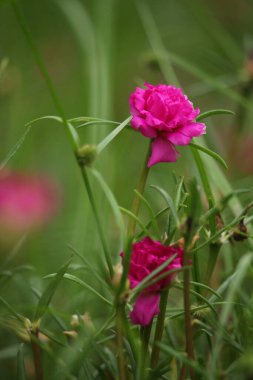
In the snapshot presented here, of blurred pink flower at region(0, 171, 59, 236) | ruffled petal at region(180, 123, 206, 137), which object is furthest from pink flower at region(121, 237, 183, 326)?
blurred pink flower at region(0, 171, 59, 236)

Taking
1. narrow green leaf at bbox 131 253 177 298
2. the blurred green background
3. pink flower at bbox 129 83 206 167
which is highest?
the blurred green background

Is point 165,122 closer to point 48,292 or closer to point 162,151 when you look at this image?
point 162,151

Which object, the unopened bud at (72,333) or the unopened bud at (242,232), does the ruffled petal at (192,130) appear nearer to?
the unopened bud at (242,232)

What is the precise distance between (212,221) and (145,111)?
0.11 meters

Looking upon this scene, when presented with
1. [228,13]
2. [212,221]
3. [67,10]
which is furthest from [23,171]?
[228,13]

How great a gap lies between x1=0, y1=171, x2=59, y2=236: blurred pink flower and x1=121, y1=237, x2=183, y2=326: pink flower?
0.56 meters

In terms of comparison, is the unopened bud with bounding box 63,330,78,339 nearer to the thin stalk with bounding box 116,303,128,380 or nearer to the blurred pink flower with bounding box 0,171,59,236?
the thin stalk with bounding box 116,303,128,380

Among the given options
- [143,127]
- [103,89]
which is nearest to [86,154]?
[143,127]

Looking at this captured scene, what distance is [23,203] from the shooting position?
44.8 inches

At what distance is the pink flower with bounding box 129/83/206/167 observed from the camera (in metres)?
0.55

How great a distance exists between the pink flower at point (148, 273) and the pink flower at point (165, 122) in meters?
0.08

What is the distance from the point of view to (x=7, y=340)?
85 cm

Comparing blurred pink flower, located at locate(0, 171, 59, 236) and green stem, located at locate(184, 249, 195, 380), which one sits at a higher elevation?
blurred pink flower, located at locate(0, 171, 59, 236)

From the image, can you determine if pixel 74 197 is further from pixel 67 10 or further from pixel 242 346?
pixel 242 346
